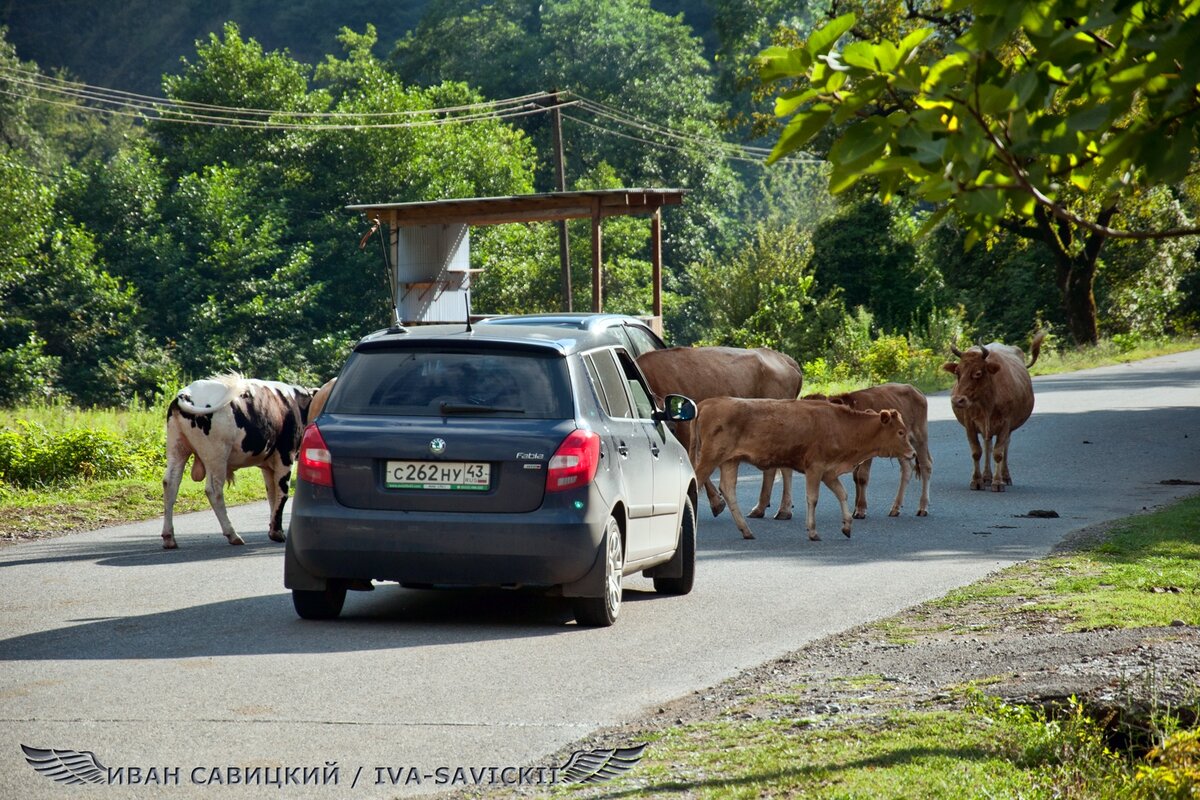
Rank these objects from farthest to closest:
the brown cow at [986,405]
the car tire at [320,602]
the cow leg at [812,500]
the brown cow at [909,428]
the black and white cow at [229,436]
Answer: the brown cow at [986,405], the brown cow at [909,428], the cow leg at [812,500], the black and white cow at [229,436], the car tire at [320,602]

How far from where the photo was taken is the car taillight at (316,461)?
963cm

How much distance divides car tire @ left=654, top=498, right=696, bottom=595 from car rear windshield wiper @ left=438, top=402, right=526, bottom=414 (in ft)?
7.04

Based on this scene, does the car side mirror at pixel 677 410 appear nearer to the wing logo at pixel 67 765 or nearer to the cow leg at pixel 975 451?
the wing logo at pixel 67 765

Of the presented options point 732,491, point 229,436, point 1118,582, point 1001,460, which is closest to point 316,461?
point 229,436

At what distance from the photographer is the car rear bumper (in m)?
9.36

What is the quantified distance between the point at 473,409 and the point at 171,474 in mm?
5409

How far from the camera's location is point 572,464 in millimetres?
9484

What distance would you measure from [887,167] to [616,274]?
6423 centimetres

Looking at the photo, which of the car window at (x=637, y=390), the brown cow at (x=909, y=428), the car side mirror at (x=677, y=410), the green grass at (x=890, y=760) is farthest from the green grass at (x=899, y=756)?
the brown cow at (x=909, y=428)

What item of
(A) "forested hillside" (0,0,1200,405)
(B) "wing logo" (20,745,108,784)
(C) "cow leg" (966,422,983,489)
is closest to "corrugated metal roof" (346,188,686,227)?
(A) "forested hillside" (0,0,1200,405)

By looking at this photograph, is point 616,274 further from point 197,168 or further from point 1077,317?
point 1077,317

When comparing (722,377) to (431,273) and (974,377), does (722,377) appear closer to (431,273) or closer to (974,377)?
(974,377)

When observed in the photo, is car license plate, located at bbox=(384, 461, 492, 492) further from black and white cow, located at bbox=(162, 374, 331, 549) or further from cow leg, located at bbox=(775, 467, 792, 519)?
cow leg, located at bbox=(775, 467, 792, 519)

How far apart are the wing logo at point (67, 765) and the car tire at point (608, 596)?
376cm
